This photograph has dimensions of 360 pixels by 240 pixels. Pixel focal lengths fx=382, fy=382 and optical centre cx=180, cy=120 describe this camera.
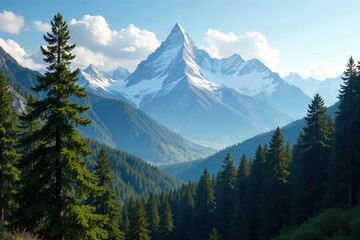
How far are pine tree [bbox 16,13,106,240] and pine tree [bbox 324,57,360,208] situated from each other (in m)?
30.0

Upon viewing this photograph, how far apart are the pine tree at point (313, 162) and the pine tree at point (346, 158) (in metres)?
2.79

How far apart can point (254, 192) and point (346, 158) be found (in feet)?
92.5

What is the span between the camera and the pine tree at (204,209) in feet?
242

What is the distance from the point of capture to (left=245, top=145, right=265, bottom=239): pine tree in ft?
215

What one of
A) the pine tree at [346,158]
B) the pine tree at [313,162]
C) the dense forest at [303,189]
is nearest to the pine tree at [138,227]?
the dense forest at [303,189]

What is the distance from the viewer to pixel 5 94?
2994 cm

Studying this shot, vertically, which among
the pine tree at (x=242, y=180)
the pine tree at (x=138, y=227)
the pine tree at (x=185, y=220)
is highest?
the pine tree at (x=242, y=180)

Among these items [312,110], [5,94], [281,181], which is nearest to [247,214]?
[281,181]

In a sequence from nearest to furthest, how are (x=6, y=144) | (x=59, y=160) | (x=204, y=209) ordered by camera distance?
1. (x=59, y=160)
2. (x=6, y=144)
3. (x=204, y=209)

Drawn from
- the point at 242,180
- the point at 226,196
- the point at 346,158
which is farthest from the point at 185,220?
the point at 346,158

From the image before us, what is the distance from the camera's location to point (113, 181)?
140 ft

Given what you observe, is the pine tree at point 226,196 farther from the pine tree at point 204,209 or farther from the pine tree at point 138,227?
the pine tree at point 138,227

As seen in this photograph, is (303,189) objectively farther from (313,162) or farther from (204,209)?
(204,209)

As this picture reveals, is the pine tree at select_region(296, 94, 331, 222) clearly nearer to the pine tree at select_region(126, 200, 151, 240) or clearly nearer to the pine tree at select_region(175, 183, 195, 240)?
the pine tree at select_region(126, 200, 151, 240)
